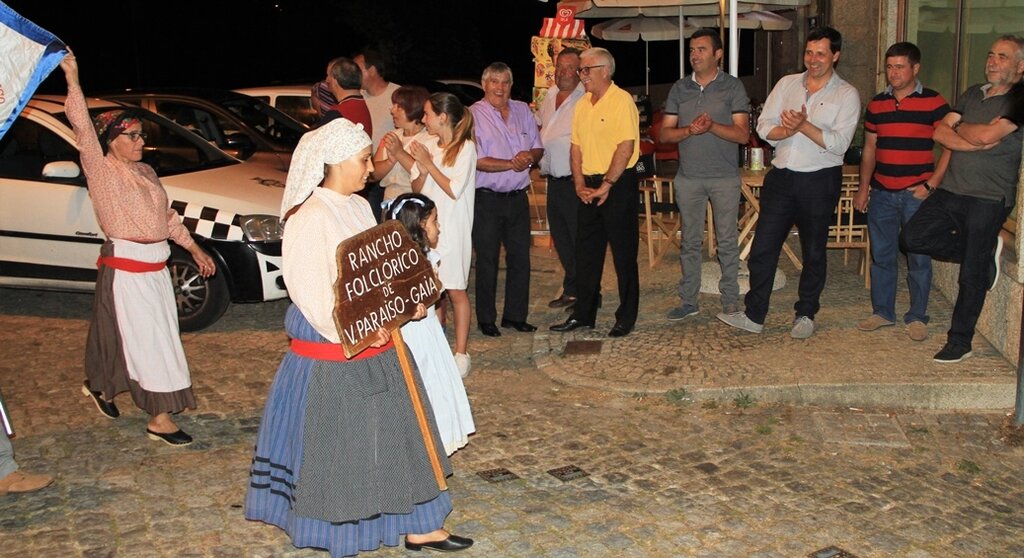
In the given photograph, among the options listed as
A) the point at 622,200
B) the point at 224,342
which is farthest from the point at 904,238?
the point at 224,342

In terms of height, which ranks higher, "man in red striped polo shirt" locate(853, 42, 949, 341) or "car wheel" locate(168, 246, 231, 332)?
"man in red striped polo shirt" locate(853, 42, 949, 341)

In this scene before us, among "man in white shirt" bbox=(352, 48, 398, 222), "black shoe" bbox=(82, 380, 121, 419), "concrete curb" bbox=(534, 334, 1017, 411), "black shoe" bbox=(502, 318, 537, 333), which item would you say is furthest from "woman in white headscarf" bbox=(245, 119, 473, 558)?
"man in white shirt" bbox=(352, 48, 398, 222)

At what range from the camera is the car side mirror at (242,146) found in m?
10.5

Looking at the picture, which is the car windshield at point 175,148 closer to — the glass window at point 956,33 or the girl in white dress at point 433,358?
the girl in white dress at point 433,358

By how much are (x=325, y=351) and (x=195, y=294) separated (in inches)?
169

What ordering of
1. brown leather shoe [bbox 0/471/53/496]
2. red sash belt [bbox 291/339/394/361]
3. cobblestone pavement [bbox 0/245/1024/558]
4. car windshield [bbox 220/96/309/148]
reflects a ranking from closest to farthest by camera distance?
red sash belt [bbox 291/339/394/361] < cobblestone pavement [bbox 0/245/1024/558] < brown leather shoe [bbox 0/471/53/496] < car windshield [bbox 220/96/309/148]

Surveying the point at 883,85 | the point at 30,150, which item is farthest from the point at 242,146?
the point at 883,85

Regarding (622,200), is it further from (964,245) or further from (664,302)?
(964,245)

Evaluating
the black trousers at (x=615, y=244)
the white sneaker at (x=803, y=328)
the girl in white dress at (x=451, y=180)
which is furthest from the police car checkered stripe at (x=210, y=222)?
the white sneaker at (x=803, y=328)

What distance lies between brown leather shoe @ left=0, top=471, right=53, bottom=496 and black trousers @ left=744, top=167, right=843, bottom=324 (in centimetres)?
462

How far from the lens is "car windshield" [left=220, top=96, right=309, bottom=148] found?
11500mm

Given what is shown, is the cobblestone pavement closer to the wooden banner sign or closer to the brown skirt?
the brown skirt

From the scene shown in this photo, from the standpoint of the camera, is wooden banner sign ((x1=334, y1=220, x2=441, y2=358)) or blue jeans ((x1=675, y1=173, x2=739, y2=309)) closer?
wooden banner sign ((x1=334, y1=220, x2=441, y2=358))

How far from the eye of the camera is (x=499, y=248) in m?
7.99
